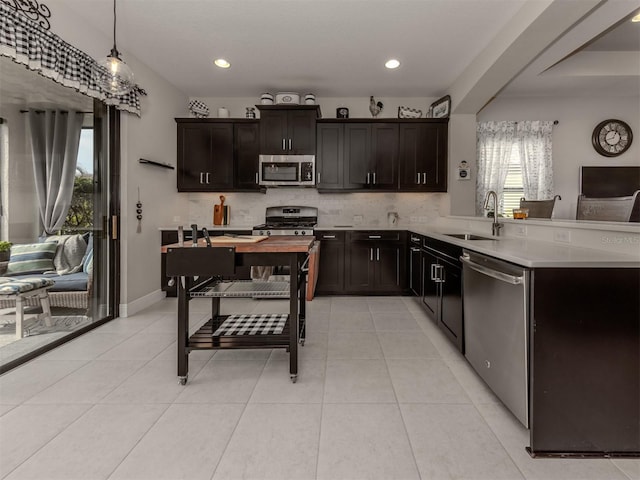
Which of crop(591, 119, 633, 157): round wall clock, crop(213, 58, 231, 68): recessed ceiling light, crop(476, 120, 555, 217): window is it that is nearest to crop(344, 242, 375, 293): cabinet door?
crop(476, 120, 555, 217): window

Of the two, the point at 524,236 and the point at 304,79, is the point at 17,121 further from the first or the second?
the point at 524,236

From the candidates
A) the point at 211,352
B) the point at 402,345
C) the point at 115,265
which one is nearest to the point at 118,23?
the point at 115,265

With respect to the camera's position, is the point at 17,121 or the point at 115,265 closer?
the point at 17,121

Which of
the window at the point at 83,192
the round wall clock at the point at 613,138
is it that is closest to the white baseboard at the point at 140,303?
the window at the point at 83,192

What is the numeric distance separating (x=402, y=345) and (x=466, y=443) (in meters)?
1.29

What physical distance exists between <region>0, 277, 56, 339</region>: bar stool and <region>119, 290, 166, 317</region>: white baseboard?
88cm

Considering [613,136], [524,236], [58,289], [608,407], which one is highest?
[613,136]

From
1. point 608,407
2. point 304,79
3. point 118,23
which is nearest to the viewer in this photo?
point 608,407

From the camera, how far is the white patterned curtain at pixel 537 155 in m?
5.18

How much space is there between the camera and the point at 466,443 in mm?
1679

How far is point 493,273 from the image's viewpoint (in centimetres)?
194

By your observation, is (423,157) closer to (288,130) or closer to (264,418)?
(288,130)

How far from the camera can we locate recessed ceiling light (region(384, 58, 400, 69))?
392 centimetres

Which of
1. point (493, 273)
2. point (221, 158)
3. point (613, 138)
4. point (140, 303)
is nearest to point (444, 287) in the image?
point (493, 273)
